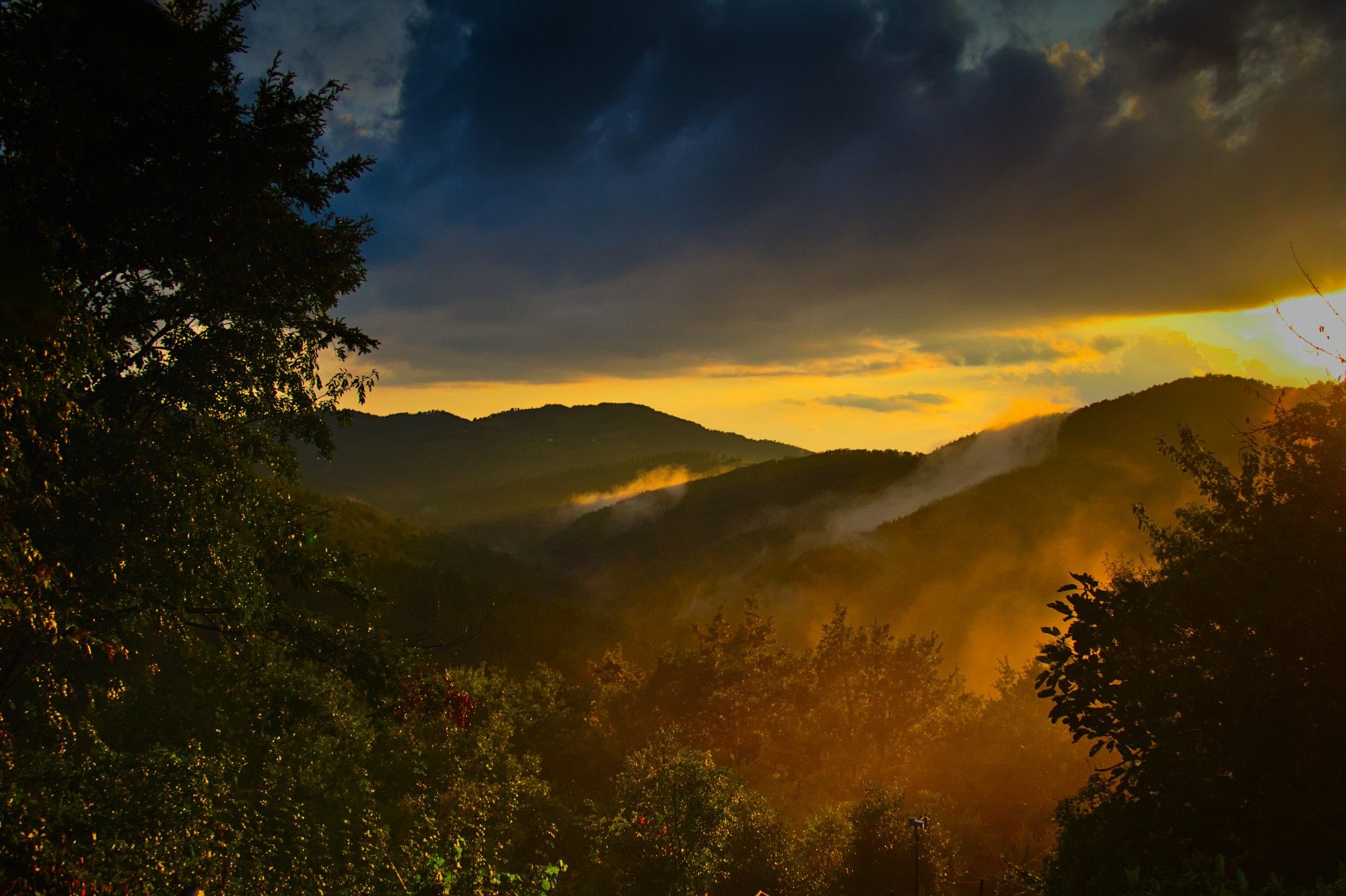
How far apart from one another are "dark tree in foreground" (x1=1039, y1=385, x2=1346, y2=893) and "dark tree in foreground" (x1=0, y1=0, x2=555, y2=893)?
1108 cm

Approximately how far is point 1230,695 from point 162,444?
17105 millimetres

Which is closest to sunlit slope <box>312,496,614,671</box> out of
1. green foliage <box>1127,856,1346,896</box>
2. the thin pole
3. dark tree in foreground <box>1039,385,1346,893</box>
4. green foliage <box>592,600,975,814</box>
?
green foliage <box>592,600,975,814</box>

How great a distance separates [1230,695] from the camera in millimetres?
13070

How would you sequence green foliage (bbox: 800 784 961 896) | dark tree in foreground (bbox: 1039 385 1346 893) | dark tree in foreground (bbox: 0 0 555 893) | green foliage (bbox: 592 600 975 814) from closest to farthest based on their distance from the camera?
1. dark tree in foreground (bbox: 0 0 555 893)
2. dark tree in foreground (bbox: 1039 385 1346 893)
3. green foliage (bbox: 800 784 961 896)
4. green foliage (bbox: 592 600 975 814)

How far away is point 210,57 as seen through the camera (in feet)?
5.79

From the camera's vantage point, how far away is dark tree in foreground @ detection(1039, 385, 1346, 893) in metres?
12.2

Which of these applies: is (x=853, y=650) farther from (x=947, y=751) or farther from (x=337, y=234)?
(x=337, y=234)

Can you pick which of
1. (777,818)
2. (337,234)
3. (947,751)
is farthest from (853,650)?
(337,234)

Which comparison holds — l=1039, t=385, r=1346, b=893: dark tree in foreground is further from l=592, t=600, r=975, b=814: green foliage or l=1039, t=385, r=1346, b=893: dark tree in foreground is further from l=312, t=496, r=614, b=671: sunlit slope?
l=312, t=496, r=614, b=671: sunlit slope

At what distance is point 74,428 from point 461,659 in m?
107

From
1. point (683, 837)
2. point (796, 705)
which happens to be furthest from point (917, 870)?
point (796, 705)

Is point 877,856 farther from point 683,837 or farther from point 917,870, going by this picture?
point 683,837

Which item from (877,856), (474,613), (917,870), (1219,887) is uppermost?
(1219,887)

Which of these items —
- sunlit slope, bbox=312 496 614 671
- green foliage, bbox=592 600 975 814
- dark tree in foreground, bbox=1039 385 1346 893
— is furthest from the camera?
sunlit slope, bbox=312 496 614 671
